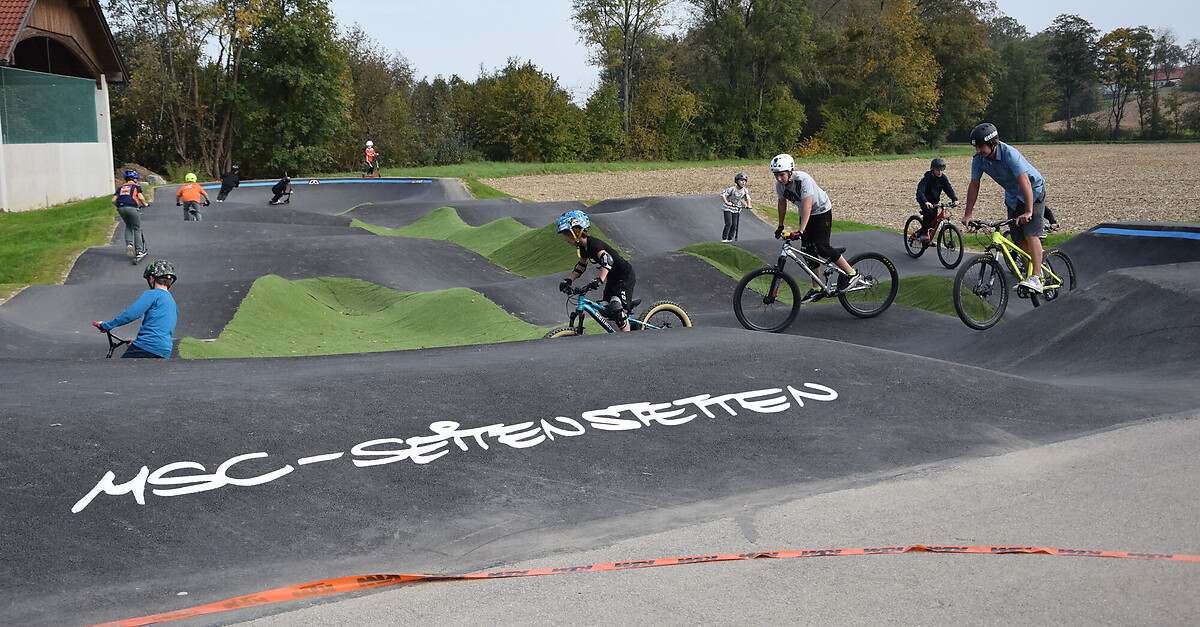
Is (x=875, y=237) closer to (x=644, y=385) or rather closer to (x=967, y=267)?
(x=967, y=267)

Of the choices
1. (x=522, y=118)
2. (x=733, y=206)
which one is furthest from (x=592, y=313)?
(x=522, y=118)

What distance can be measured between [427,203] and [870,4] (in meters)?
60.3

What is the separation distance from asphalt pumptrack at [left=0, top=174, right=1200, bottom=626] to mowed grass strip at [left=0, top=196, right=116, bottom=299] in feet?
36.2

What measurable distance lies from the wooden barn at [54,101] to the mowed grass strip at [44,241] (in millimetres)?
1772

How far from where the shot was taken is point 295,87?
5184 centimetres

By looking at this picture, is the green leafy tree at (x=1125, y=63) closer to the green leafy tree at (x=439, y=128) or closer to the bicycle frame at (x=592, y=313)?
the green leafy tree at (x=439, y=128)

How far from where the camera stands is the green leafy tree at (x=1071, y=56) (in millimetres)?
98812

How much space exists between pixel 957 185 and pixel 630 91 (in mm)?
32766

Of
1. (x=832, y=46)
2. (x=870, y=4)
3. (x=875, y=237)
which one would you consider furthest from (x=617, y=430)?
(x=870, y=4)

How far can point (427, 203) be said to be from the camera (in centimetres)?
3166

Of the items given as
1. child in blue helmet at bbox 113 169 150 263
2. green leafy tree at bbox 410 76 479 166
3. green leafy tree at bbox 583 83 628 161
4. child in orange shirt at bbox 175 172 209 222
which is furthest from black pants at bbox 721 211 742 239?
green leafy tree at bbox 583 83 628 161

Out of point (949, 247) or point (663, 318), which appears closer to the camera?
point (663, 318)

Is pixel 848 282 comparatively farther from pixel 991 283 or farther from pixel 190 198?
pixel 190 198

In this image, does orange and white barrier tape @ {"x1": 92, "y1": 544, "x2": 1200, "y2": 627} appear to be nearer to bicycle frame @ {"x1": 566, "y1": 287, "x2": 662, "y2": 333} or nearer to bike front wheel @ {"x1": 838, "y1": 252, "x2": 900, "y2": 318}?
bicycle frame @ {"x1": 566, "y1": 287, "x2": 662, "y2": 333}
